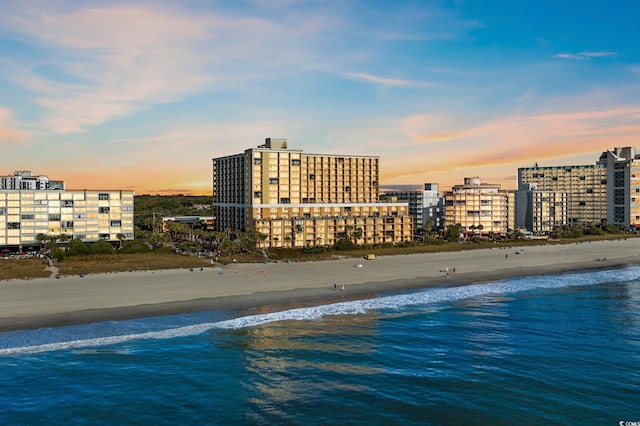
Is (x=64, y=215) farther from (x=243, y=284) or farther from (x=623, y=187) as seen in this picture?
(x=623, y=187)

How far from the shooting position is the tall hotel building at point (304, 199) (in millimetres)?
113500

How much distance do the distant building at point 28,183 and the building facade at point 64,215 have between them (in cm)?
844

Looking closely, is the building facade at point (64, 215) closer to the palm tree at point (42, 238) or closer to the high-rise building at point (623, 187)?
the palm tree at point (42, 238)

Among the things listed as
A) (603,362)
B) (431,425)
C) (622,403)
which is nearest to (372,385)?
(431,425)

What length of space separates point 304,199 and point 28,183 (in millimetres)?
60146

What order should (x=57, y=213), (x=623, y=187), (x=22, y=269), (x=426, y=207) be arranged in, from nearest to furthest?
1. (x=22, y=269)
2. (x=57, y=213)
3. (x=426, y=207)
4. (x=623, y=187)

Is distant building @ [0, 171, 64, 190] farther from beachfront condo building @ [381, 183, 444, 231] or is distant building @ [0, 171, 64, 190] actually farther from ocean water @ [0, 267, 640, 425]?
beachfront condo building @ [381, 183, 444, 231]

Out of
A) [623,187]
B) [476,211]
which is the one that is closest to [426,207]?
[476,211]

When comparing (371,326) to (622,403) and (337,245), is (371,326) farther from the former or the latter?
(337,245)

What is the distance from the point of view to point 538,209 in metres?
169

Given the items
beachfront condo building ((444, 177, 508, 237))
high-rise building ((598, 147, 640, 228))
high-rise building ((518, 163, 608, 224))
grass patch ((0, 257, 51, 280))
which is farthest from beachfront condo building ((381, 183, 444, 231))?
grass patch ((0, 257, 51, 280))

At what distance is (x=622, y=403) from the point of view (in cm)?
3066

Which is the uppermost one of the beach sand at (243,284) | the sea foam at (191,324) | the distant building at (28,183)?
the distant building at (28,183)

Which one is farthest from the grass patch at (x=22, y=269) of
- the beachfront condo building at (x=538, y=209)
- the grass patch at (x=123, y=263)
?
the beachfront condo building at (x=538, y=209)
